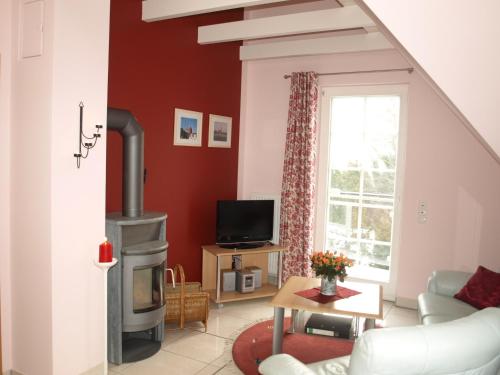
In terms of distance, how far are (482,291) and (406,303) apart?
4.32 ft

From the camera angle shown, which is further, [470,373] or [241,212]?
[241,212]

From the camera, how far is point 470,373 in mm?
2113

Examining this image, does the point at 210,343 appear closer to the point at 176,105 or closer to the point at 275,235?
the point at 275,235

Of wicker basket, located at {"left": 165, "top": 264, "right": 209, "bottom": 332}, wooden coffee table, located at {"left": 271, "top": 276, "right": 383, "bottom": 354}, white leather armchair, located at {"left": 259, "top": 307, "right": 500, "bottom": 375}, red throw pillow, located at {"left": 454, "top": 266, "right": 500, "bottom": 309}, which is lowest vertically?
wicker basket, located at {"left": 165, "top": 264, "right": 209, "bottom": 332}

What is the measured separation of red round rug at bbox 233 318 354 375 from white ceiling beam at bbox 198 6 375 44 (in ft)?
9.17

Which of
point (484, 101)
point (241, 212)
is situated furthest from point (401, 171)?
point (484, 101)

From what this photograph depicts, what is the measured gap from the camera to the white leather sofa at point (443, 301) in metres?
3.59

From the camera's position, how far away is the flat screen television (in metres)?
5.18

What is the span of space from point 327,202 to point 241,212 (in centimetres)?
110

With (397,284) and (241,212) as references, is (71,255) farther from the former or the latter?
(397,284)

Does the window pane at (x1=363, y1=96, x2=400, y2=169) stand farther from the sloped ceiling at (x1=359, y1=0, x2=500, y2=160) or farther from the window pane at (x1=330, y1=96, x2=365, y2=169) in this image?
the sloped ceiling at (x1=359, y1=0, x2=500, y2=160)

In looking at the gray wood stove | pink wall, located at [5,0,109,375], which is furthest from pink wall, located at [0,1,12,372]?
the gray wood stove

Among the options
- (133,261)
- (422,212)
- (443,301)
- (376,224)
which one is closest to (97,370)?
(133,261)

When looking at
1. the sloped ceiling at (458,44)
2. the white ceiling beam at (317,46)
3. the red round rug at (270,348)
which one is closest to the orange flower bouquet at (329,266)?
the red round rug at (270,348)
